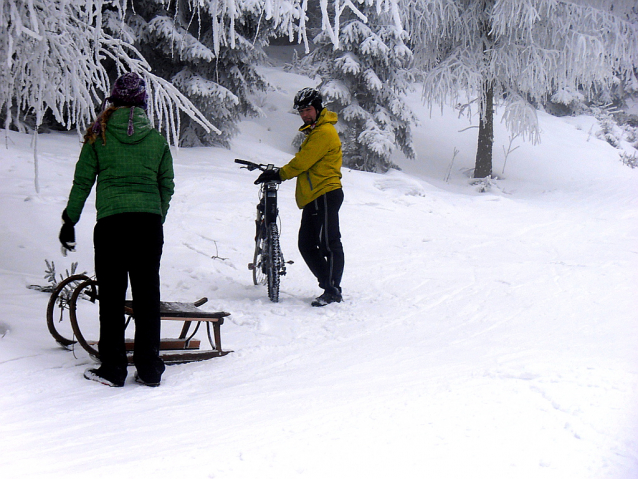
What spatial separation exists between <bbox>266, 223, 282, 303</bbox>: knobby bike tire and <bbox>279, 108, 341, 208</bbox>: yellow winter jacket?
0.47 metres

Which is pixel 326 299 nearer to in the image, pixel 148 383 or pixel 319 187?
pixel 319 187

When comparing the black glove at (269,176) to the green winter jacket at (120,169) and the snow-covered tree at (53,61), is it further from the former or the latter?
the green winter jacket at (120,169)

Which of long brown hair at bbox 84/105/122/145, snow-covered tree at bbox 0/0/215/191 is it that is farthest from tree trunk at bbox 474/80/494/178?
long brown hair at bbox 84/105/122/145

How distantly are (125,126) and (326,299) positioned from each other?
2.96 meters

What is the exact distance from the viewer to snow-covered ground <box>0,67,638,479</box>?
8.26 ft

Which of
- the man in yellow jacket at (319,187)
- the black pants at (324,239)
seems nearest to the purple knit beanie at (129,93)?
the man in yellow jacket at (319,187)

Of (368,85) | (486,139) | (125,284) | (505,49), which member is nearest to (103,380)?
(125,284)

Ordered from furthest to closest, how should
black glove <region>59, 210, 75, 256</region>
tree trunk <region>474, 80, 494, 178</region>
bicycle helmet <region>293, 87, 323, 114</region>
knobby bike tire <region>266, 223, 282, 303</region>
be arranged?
tree trunk <region>474, 80, 494, 178</region> < knobby bike tire <region>266, 223, 282, 303</region> < bicycle helmet <region>293, 87, 323, 114</region> < black glove <region>59, 210, 75, 256</region>

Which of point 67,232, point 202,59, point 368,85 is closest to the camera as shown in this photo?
point 67,232

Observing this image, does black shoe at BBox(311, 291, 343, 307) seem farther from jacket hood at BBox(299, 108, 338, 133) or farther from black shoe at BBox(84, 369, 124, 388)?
black shoe at BBox(84, 369, 124, 388)

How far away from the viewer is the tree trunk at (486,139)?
15945 mm

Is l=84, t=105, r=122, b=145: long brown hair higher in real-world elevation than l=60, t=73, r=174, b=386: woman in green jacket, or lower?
higher

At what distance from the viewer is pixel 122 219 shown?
3590 mm

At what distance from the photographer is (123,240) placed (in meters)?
3.61
